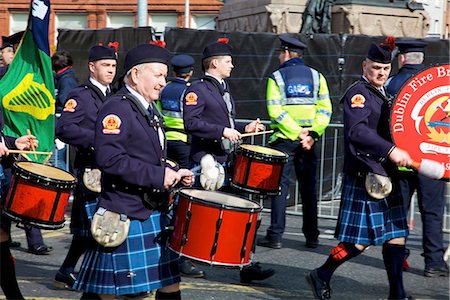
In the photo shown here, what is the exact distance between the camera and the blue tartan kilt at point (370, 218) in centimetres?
595

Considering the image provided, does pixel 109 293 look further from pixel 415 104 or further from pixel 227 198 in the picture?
pixel 415 104

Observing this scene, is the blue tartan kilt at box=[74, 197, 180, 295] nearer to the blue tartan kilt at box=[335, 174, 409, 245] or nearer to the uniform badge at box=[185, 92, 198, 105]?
the blue tartan kilt at box=[335, 174, 409, 245]

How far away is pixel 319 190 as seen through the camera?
10.9m

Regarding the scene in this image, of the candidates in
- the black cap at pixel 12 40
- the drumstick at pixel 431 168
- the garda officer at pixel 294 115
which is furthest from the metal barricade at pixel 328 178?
the drumstick at pixel 431 168

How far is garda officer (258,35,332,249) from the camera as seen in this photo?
812 centimetres

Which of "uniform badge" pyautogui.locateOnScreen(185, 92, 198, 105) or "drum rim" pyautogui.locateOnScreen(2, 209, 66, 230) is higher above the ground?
"uniform badge" pyautogui.locateOnScreen(185, 92, 198, 105)

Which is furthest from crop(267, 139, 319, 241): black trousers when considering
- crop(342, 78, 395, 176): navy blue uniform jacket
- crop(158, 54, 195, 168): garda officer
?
crop(342, 78, 395, 176): navy blue uniform jacket

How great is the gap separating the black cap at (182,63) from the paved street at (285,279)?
6.02 feet

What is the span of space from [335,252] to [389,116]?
1.01m

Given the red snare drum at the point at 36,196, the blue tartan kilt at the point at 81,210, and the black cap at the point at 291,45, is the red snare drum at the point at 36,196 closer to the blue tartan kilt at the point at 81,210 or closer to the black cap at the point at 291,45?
the blue tartan kilt at the point at 81,210

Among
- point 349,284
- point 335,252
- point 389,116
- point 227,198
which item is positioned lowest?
point 349,284

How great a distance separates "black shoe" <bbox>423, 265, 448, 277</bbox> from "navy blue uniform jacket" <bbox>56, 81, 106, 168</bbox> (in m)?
2.84

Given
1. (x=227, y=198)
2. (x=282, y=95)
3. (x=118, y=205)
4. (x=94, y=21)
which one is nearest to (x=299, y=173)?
(x=282, y=95)

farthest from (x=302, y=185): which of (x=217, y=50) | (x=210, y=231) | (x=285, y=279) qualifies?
(x=210, y=231)
